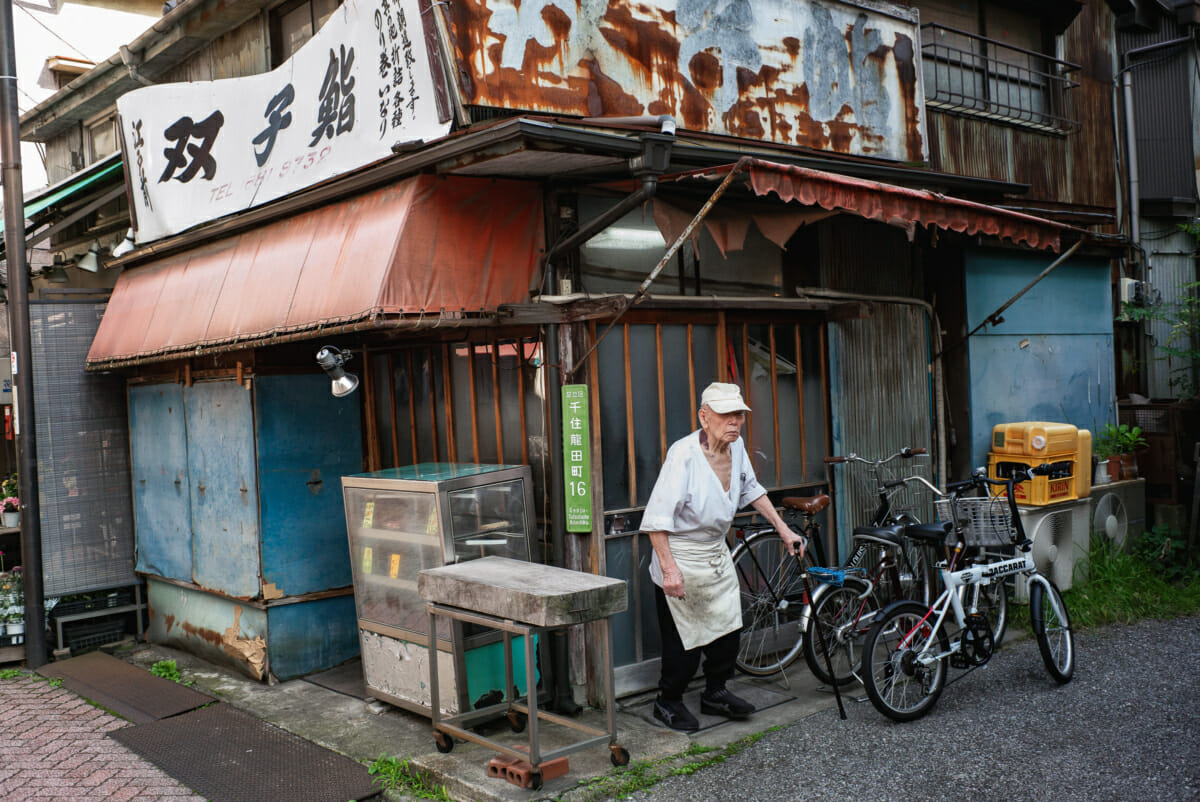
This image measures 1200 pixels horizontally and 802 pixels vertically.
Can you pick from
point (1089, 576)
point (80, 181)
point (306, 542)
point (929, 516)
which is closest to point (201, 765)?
point (306, 542)

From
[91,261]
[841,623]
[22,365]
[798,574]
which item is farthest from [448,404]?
[91,261]

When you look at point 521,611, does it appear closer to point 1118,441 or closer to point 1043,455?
point 1043,455

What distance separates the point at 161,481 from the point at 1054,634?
827cm

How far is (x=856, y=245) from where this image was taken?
28.7 feet

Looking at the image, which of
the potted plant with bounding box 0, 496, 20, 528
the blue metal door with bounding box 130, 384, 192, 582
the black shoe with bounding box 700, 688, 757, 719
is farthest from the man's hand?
the potted plant with bounding box 0, 496, 20, 528

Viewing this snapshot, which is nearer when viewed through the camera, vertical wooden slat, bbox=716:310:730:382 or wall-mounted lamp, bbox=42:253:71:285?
vertical wooden slat, bbox=716:310:730:382

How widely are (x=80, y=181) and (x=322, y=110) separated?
16.0ft

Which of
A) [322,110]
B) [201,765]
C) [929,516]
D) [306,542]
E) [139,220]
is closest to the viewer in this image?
[201,765]

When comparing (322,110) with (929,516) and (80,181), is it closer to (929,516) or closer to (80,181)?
(80,181)

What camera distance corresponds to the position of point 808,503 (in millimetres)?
7590

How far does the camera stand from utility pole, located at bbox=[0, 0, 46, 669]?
9.16 metres

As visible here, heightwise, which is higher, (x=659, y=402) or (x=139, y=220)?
(x=139, y=220)

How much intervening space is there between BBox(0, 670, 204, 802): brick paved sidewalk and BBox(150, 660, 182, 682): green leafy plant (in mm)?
681

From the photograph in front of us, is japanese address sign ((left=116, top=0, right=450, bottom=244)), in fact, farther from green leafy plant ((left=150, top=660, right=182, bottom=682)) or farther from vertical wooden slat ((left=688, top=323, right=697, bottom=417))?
green leafy plant ((left=150, top=660, right=182, bottom=682))
